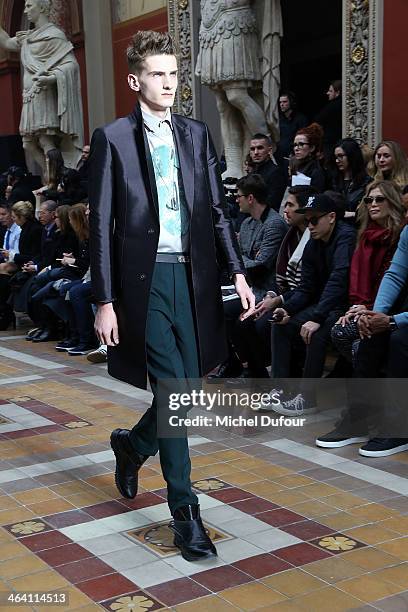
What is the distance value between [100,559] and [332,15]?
10727mm

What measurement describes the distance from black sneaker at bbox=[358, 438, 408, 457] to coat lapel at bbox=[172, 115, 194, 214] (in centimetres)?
168

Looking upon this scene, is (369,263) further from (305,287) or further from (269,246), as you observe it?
(269,246)

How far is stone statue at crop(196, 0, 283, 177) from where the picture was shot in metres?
8.13

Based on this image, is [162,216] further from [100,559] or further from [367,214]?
[367,214]

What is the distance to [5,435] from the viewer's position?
4.45 m

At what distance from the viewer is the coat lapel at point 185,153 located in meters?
2.89

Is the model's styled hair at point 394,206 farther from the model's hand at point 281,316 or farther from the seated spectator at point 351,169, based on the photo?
the seated spectator at point 351,169

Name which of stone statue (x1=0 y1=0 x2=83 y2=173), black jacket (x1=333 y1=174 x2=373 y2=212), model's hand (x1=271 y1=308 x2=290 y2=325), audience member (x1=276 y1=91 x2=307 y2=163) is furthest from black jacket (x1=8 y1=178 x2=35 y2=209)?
model's hand (x1=271 y1=308 x2=290 y2=325)

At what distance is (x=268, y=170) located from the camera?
6.62m

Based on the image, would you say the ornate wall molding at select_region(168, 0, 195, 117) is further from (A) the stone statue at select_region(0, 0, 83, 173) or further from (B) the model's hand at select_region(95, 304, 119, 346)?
(B) the model's hand at select_region(95, 304, 119, 346)

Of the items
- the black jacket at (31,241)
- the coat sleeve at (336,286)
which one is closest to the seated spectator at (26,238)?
the black jacket at (31,241)

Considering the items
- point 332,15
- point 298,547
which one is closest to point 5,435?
point 298,547

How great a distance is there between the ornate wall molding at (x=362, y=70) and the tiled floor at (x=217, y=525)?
353 centimetres

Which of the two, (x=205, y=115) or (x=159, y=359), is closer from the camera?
(x=159, y=359)
